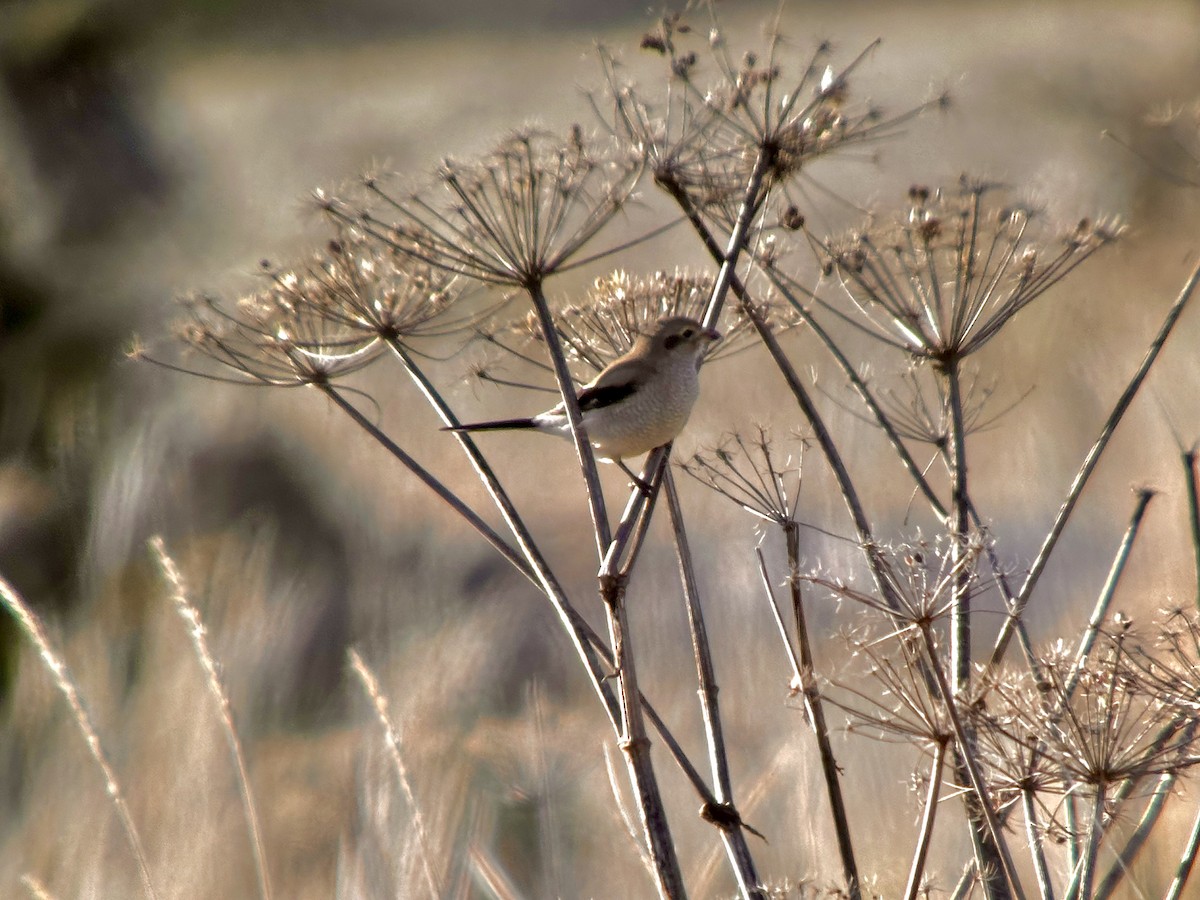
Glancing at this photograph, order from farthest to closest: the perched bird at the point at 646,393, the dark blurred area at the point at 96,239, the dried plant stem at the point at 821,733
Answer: the dark blurred area at the point at 96,239, the perched bird at the point at 646,393, the dried plant stem at the point at 821,733

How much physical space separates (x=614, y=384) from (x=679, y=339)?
32cm

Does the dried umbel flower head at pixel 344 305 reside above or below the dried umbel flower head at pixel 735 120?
below

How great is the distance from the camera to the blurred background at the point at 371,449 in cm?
351

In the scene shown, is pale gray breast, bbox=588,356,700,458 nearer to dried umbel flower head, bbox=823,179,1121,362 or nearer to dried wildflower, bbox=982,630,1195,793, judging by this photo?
dried umbel flower head, bbox=823,179,1121,362

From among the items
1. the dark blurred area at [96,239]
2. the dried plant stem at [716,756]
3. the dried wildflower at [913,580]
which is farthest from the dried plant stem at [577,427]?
the dark blurred area at [96,239]

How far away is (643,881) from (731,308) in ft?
5.78

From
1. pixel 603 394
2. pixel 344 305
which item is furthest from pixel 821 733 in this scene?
pixel 603 394

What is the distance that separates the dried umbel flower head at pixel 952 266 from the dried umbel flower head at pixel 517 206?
1.79 feet

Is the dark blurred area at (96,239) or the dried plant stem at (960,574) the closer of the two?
the dried plant stem at (960,574)

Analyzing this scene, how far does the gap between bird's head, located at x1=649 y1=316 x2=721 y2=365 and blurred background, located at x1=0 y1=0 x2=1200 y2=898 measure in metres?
0.47

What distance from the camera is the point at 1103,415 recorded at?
7.12 m

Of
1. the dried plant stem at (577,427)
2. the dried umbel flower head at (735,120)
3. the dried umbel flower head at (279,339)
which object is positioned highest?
the dried umbel flower head at (735,120)

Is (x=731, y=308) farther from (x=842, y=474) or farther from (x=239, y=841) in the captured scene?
(x=239, y=841)

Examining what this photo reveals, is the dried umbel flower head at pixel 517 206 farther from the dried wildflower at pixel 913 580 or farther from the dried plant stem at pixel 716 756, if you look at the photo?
the dried wildflower at pixel 913 580
